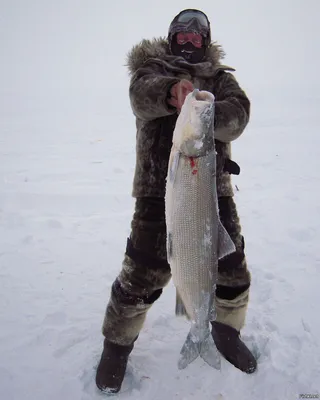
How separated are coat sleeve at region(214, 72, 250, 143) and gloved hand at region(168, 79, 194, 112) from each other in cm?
24

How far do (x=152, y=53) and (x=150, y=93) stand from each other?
589mm

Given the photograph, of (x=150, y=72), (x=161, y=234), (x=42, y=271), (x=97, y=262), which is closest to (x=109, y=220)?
(x=97, y=262)

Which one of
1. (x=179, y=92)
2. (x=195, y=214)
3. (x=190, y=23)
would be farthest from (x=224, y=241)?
(x=190, y=23)

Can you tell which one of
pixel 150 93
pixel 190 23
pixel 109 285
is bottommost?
pixel 109 285

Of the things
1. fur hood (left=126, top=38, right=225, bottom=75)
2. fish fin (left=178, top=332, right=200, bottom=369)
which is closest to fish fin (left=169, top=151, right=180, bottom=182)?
fur hood (left=126, top=38, right=225, bottom=75)

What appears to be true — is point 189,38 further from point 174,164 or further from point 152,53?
point 174,164

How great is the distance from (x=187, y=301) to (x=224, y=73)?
154 cm

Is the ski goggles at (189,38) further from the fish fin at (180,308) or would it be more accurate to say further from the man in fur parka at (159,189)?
the fish fin at (180,308)

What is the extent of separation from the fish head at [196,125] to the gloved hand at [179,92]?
4.9 inches

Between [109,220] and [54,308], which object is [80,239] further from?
[54,308]

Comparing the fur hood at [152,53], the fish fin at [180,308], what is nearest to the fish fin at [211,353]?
the fish fin at [180,308]

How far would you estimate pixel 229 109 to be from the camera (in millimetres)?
1917

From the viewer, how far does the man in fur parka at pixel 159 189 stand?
7.03ft

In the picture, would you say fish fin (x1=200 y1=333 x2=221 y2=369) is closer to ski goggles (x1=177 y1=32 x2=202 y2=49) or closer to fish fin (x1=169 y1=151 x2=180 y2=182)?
fish fin (x1=169 y1=151 x2=180 y2=182)
